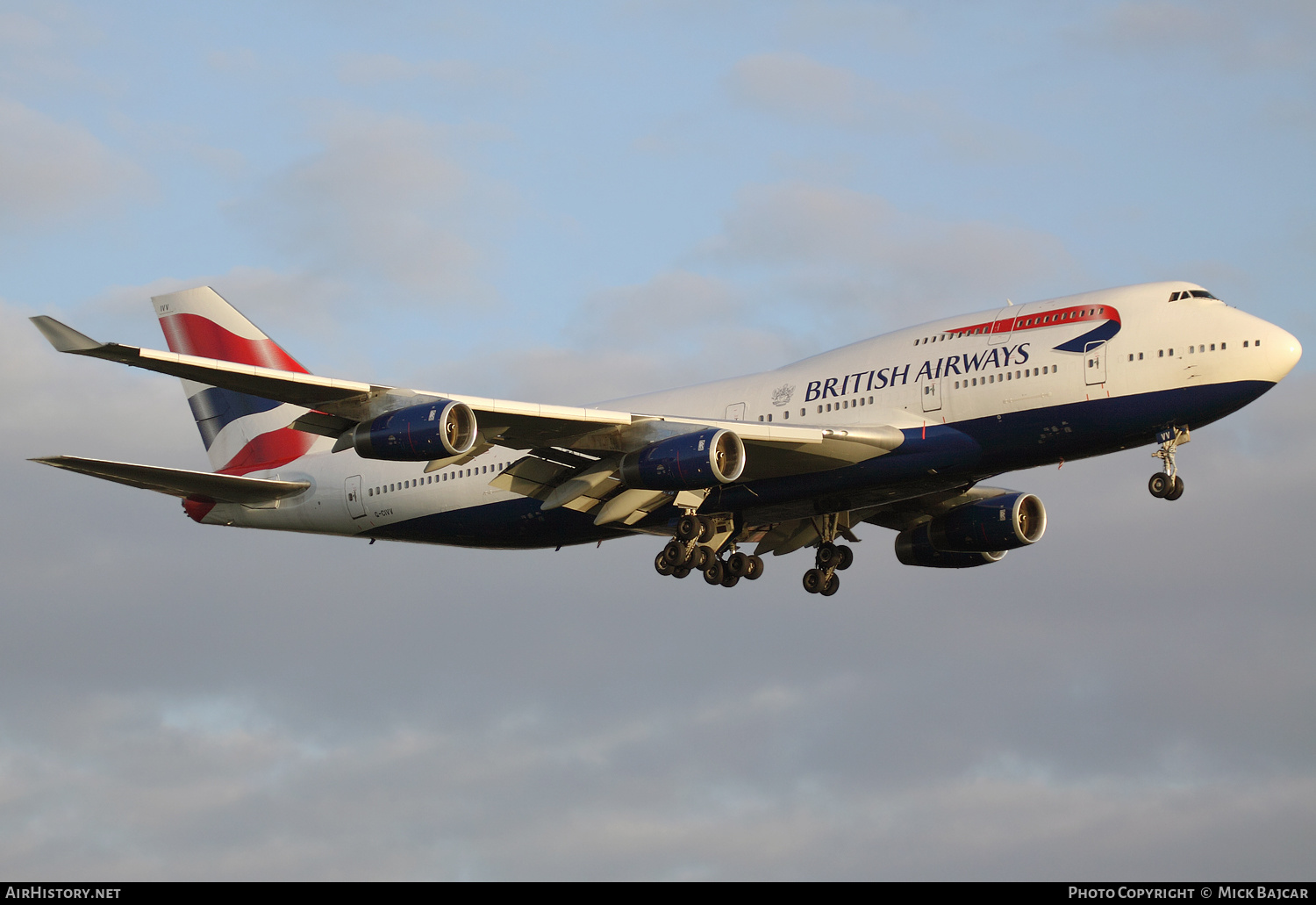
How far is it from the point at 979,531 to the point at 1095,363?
10.7 m

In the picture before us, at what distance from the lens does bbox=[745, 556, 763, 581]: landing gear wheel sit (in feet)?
158

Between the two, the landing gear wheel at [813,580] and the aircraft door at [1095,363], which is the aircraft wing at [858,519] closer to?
the landing gear wheel at [813,580]

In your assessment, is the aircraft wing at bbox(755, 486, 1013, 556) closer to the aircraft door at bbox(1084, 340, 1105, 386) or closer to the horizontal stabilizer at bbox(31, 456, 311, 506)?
the aircraft door at bbox(1084, 340, 1105, 386)

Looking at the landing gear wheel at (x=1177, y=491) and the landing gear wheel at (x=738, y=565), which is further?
the landing gear wheel at (x=738, y=565)

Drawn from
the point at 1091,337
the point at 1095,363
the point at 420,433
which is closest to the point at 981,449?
the point at 1095,363

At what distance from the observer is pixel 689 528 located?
4425cm

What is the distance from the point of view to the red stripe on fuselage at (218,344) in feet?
180

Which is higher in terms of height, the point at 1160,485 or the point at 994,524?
the point at 994,524

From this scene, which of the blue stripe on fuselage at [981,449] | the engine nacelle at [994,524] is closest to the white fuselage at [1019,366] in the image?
the blue stripe on fuselage at [981,449]

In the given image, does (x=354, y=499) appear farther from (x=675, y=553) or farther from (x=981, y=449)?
(x=981, y=449)

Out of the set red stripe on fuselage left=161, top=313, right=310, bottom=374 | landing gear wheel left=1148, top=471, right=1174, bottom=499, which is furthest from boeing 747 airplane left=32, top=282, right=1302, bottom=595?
red stripe on fuselage left=161, top=313, right=310, bottom=374

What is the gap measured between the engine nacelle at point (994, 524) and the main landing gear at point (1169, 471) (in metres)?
8.99

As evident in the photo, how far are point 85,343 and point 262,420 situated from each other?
19889 millimetres

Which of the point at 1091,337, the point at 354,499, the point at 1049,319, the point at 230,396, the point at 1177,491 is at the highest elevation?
the point at 230,396
